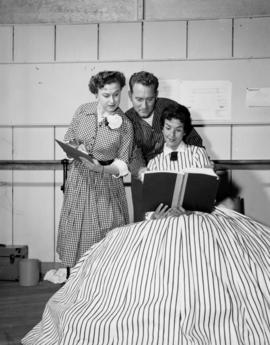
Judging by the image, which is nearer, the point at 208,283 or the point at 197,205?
the point at 208,283

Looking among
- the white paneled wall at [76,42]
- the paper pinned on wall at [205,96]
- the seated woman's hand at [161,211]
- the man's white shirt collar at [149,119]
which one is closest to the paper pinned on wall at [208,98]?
the paper pinned on wall at [205,96]

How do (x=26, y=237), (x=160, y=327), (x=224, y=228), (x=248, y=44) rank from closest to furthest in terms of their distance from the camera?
1. (x=160, y=327)
2. (x=224, y=228)
3. (x=248, y=44)
4. (x=26, y=237)

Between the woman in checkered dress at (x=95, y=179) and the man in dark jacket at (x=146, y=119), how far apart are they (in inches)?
2.8

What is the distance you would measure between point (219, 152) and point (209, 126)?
0.20 metres

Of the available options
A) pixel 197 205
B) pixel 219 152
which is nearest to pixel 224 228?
pixel 197 205

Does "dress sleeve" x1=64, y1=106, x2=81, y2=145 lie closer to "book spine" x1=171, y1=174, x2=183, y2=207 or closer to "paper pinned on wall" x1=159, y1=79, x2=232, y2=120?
"book spine" x1=171, y1=174, x2=183, y2=207

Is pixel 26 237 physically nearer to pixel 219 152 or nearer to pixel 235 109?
pixel 219 152

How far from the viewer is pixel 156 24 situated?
3.66 m

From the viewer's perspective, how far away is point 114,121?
2775 mm

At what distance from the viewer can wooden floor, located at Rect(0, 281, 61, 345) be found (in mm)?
2346

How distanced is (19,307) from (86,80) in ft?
5.61

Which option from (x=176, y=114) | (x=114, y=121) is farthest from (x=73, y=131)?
(x=176, y=114)

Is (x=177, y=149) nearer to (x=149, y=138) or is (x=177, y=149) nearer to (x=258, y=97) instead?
(x=149, y=138)

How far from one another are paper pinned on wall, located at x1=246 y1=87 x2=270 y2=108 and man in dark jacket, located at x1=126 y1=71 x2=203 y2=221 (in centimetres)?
93
